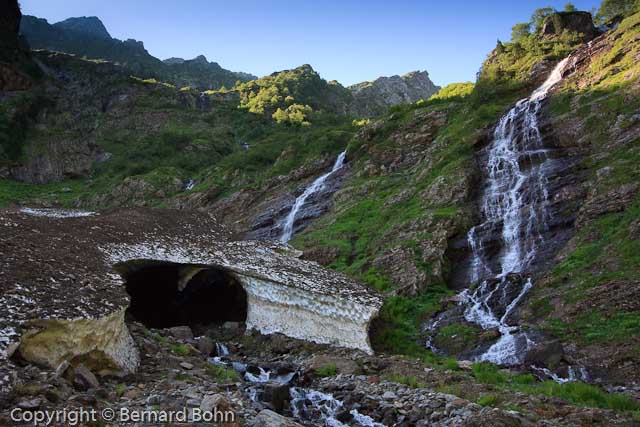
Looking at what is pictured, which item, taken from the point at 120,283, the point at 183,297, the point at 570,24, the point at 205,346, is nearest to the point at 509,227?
the point at 205,346

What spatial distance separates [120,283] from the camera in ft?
39.1

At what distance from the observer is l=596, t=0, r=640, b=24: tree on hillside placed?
40875 mm

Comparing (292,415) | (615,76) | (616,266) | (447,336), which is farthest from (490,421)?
(615,76)

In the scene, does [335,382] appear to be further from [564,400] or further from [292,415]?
[564,400]

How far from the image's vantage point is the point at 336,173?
35.9 m

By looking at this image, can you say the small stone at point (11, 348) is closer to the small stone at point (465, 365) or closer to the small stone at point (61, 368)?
the small stone at point (61, 368)

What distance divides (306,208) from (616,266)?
19381 millimetres

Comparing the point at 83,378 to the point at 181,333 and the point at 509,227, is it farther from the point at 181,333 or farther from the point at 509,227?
the point at 509,227

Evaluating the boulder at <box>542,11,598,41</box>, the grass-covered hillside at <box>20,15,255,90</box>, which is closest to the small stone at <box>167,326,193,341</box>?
the boulder at <box>542,11,598,41</box>

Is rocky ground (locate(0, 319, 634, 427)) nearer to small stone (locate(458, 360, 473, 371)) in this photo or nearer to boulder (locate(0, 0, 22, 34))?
small stone (locate(458, 360, 473, 371))

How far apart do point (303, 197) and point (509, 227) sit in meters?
15.5

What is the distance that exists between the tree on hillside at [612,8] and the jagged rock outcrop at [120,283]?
127 feet

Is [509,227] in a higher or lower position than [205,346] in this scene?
higher

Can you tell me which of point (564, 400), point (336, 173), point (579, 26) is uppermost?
point (579, 26)
